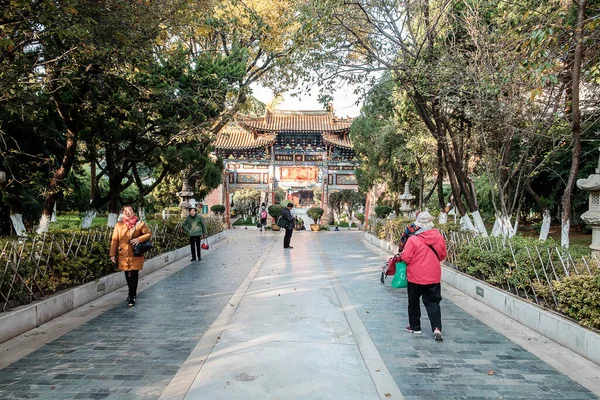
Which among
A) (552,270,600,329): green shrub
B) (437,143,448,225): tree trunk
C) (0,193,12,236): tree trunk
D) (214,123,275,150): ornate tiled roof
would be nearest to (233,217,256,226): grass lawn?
(214,123,275,150): ornate tiled roof

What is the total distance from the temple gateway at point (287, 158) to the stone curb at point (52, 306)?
2163cm

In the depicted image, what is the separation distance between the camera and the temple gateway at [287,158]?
28.7 meters

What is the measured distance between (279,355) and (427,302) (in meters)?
1.83

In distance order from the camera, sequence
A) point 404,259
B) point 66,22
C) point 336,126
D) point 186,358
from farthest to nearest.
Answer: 1. point 336,126
2. point 66,22
3. point 404,259
4. point 186,358

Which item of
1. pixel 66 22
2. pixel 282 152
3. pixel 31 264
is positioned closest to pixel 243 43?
pixel 66 22

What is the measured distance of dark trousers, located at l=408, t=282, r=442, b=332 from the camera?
15.6ft

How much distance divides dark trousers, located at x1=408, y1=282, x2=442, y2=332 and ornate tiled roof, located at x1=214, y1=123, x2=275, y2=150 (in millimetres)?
24027

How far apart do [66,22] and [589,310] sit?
7.62 m

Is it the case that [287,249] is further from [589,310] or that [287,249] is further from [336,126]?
[336,126]

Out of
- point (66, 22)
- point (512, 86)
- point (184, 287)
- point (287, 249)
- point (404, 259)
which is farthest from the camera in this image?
point (287, 249)

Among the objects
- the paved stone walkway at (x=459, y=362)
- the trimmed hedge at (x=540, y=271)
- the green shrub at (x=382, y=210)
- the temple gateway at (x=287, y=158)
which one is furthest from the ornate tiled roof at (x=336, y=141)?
the paved stone walkway at (x=459, y=362)

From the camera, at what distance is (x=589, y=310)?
14.1ft

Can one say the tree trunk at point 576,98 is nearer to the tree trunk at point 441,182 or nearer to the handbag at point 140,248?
the tree trunk at point 441,182

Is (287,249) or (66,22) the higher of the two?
(66,22)
